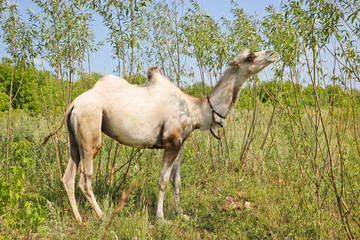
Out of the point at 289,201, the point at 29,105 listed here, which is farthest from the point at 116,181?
the point at 29,105

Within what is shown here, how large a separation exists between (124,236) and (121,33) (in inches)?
105

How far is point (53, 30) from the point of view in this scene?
4555 millimetres

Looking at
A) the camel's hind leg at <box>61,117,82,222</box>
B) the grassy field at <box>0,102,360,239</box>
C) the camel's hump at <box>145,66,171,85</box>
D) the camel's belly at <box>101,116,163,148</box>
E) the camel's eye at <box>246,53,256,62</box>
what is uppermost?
the camel's eye at <box>246,53,256,62</box>

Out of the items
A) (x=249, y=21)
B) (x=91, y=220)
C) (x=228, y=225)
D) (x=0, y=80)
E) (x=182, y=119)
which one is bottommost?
(x=228, y=225)

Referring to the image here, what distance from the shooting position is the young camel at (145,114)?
3477 mm

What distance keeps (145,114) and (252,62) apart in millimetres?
1393

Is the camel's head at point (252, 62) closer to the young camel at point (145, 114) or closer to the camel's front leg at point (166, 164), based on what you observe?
the young camel at point (145, 114)

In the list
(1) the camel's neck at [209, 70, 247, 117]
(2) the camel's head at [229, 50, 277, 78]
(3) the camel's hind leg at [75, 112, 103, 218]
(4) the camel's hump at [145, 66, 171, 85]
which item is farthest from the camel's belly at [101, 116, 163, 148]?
(2) the camel's head at [229, 50, 277, 78]

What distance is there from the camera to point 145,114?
3.58m

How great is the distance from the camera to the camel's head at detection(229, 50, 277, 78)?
372 cm

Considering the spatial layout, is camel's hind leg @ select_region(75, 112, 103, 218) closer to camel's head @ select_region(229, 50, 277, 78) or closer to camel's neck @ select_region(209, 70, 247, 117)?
camel's neck @ select_region(209, 70, 247, 117)

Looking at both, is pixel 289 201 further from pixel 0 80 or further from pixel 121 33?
pixel 0 80

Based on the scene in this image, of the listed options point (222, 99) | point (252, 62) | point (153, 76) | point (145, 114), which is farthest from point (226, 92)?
point (145, 114)

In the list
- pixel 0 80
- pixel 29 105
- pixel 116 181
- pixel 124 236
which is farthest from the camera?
pixel 0 80
